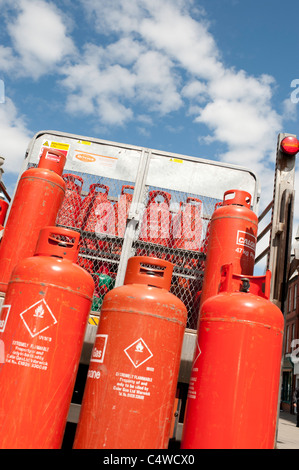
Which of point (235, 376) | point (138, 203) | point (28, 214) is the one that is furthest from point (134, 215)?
point (235, 376)

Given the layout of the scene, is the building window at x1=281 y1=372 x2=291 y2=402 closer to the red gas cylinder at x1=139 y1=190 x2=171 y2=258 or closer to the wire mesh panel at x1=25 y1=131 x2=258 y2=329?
the wire mesh panel at x1=25 y1=131 x2=258 y2=329

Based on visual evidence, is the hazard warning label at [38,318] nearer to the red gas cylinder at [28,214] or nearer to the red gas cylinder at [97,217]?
the red gas cylinder at [28,214]

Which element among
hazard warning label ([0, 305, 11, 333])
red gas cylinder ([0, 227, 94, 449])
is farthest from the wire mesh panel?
hazard warning label ([0, 305, 11, 333])

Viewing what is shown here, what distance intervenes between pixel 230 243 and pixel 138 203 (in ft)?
4.07

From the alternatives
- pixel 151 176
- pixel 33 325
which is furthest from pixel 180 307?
pixel 151 176

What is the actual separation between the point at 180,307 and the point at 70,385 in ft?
3.30

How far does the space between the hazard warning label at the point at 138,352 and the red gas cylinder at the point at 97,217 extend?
6.22 ft

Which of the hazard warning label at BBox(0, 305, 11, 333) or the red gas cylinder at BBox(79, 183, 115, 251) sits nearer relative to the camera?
the hazard warning label at BBox(0, 305, 11, 333)

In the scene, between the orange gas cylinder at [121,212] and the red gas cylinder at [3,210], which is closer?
the orange gas cylinder at [121,212]

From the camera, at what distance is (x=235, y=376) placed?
2.74 m

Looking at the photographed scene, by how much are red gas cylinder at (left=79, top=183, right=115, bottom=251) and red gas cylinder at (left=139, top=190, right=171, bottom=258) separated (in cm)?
41

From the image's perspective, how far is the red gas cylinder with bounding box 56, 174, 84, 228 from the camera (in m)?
4.59

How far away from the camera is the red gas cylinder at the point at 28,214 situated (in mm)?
3797

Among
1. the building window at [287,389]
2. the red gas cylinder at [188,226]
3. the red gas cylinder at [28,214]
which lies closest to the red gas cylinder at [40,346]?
the red gas cylinder at [28,214]
